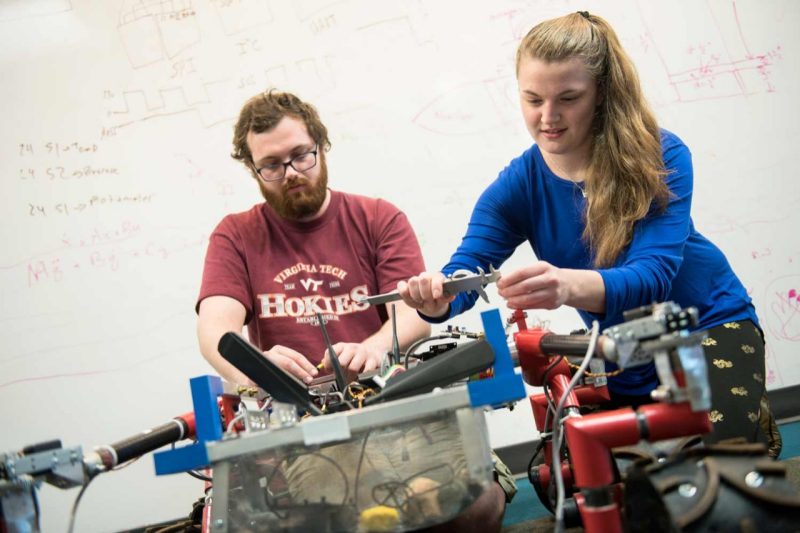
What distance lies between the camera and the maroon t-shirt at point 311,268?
2.20 m

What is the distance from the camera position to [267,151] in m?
2.28

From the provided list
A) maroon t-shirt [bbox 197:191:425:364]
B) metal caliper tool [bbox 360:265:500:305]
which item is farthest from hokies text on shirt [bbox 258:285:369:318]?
metal caliper tool [bbox 360:265:500:305]

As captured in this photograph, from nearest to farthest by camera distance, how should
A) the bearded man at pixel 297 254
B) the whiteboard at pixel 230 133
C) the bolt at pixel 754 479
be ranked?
the bolt at pixel 754 479, the bearded man at pixel 297 254, the whiteboard at pixel 230 133

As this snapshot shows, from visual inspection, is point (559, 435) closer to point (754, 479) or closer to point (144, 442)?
point (754, 479)

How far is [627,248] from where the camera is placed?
1.56m

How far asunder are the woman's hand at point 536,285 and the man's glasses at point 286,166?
44.6 inches

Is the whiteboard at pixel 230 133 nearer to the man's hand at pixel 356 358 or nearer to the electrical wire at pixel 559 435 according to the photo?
the man's hand at pixel 356 358

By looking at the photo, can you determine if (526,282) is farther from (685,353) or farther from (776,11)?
(776,11)

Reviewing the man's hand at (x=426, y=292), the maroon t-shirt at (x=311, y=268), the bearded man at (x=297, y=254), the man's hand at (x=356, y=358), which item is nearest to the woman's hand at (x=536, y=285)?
the man's hand at (x=426, y=292)

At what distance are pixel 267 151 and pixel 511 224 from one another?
0.79 m

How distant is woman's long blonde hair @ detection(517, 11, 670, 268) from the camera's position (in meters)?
1.54

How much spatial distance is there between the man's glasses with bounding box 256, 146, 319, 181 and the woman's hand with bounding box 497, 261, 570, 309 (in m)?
1.13

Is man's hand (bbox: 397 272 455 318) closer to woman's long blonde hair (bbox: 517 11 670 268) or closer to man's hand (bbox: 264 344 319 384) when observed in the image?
man's hand (bbox: 264 344 319 384)

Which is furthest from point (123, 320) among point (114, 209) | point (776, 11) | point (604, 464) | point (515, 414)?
point (776, 11)
